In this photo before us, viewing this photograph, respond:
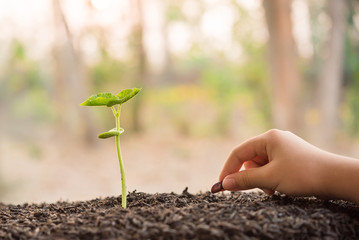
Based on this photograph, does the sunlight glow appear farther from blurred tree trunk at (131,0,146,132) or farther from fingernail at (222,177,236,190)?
fingernail at (222,177,236,190)

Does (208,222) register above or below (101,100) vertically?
below

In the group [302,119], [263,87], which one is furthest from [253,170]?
[263,87]

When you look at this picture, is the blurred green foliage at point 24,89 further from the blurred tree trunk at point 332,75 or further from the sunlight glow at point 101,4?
the blurred tree trunk at point 332,75

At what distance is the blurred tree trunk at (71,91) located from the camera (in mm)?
3018

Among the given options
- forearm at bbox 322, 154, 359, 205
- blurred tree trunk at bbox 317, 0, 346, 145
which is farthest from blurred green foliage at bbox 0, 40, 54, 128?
forearm at bbox 322, 154, 359, 205

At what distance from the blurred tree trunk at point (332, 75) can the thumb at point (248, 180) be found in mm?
2182

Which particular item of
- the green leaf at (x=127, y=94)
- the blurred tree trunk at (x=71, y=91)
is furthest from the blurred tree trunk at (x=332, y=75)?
the green leaf at (x=127, y=94)

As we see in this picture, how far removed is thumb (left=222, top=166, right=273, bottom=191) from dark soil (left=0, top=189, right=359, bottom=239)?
3 centimetres

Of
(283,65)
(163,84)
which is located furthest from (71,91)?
(283,65)

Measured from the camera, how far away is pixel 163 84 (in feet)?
10.7

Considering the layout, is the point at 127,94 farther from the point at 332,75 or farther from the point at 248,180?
the point at 332,75

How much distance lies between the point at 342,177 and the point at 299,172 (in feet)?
0.24

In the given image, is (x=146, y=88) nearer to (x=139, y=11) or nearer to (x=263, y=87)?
(x=139, y=11)

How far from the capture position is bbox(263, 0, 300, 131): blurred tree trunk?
266 cm
